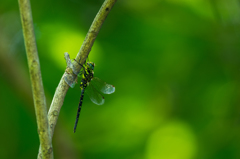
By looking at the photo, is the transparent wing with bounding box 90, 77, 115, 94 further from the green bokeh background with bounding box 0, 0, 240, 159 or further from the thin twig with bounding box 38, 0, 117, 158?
the thin twig with bounding box 38, 0, 117, 158

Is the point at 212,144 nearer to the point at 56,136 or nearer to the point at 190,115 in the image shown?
the point at 190,115

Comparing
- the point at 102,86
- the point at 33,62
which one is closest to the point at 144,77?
the point at 102,86

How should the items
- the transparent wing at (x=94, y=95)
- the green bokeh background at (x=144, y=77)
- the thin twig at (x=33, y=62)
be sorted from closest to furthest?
the thin twig at (x=33, y=62), the transparent wing at (x=94, y=95), the green bokeh background at (x=144, y=77)

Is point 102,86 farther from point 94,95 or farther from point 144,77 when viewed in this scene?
point 144,77

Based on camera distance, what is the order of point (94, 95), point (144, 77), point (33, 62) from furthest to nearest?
point (144, 77)
point (94, 95)
point (33, 62)

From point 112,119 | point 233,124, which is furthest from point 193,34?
point 112,119

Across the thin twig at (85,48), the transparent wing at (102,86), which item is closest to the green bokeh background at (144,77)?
the transparent wing at (102,86)

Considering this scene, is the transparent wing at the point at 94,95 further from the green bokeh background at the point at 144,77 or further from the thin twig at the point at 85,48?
the thin twig at the point at 85,48

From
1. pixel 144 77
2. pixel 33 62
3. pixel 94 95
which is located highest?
pixel 144 77

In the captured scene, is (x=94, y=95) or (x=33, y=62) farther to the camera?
(x=94, y=95)

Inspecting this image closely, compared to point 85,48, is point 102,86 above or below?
above
